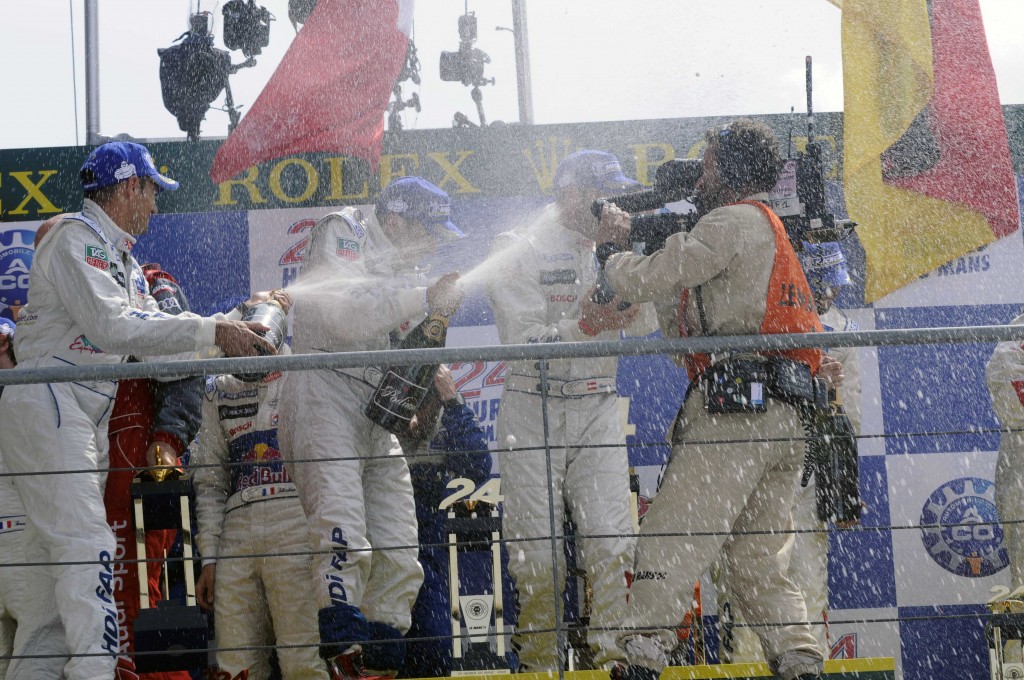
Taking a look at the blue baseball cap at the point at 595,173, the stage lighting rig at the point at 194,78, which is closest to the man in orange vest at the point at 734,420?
the blue baseball cap at the point at 595,173

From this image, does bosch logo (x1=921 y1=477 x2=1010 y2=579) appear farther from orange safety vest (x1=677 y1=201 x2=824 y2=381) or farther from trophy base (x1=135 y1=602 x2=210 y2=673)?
trophy base (x1=135 y1=602 x2=210 y2=673)

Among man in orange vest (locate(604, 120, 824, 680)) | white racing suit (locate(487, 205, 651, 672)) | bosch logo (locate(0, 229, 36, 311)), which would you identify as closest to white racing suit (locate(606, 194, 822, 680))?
man in orange vest (locate(604, 120, 824, 680))

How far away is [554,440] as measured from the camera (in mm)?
4566

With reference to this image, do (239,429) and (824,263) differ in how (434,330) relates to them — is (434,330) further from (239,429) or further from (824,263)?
(824,263)

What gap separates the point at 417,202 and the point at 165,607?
1629 millimetres

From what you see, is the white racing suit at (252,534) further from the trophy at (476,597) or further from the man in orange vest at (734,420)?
the man in orange vest at (734,420)

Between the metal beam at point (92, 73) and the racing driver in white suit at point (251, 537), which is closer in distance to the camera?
the racing driver in white suit at point (251, 537)

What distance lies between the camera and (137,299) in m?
3.74

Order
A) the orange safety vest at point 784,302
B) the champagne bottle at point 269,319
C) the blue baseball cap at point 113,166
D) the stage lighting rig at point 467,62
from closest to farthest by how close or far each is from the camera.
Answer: the orange safety vest at point 784,302
the champagne bottle at point 269,319
the blue baseball cap at point 113,166
the stage lighting rig at point 467,62

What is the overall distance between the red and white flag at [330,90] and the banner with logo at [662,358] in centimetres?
9

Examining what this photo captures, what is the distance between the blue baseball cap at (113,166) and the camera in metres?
3.74

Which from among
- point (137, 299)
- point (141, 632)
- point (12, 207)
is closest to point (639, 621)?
point (141, 632)

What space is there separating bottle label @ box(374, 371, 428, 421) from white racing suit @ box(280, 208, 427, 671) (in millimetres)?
161

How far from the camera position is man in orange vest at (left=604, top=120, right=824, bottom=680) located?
3.15 m
